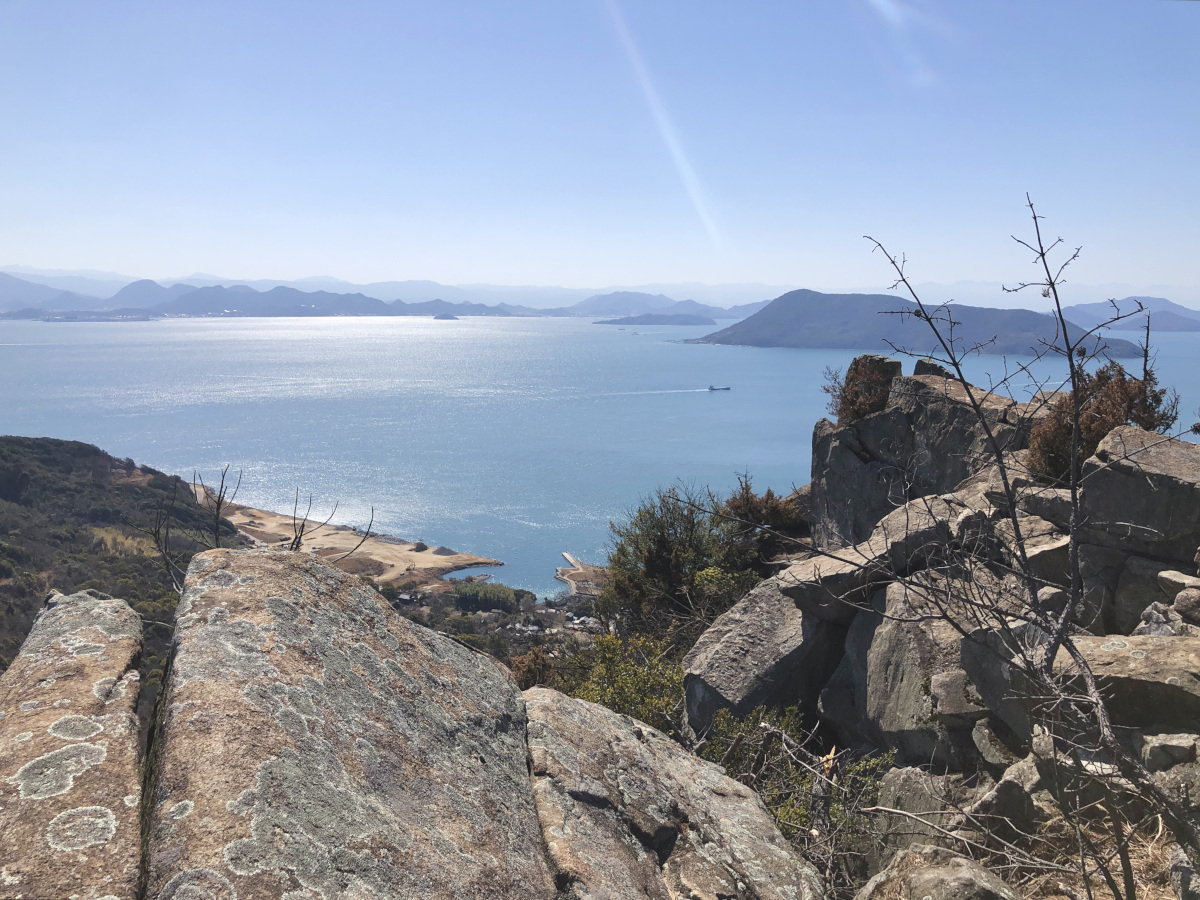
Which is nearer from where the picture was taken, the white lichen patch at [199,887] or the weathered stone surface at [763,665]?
the white lichen patch at [199,887]

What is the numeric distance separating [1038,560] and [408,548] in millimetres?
65890

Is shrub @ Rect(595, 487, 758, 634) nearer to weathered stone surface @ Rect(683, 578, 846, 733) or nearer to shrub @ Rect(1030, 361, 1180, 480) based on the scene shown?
weathered stone surface @ Rect(683, 578, 846, 733)

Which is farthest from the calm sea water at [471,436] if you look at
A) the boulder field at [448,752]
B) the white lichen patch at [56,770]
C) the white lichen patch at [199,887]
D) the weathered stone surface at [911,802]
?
the white lichen patch at [199,887]

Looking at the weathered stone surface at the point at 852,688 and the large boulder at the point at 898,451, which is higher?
the large boulder at the point at 898,451

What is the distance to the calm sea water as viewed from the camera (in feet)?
260

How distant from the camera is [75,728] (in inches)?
102

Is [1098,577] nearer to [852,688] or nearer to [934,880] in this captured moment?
[852,688]

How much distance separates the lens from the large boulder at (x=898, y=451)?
44.4 ft

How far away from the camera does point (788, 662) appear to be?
10086 millimetres

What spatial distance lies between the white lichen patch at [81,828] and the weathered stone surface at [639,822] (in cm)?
185

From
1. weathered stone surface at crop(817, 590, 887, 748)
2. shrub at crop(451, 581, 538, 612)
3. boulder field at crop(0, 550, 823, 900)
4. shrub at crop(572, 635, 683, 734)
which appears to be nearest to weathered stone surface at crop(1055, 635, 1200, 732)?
boulder field at crop(0, 550, 823, 900)

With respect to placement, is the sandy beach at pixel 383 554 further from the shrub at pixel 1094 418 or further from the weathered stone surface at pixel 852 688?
the shrub at pixel 1094 418

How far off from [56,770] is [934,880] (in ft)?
13.1

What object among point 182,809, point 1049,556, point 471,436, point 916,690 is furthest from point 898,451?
point 471,436
